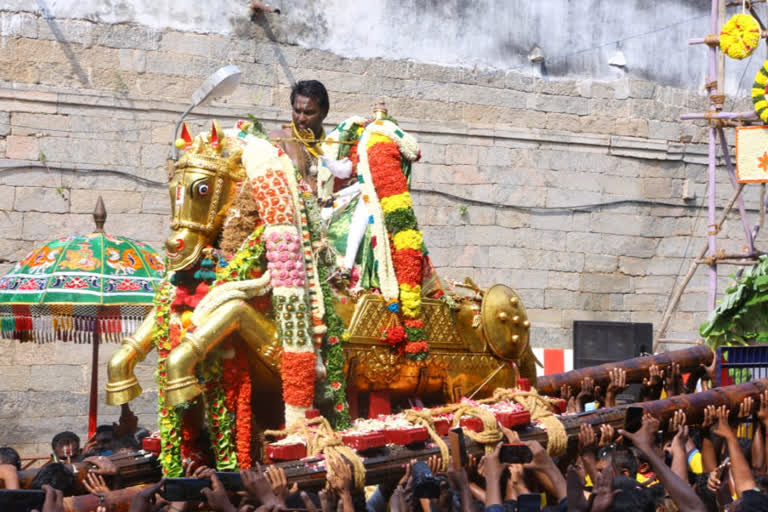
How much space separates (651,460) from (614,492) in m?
0.68

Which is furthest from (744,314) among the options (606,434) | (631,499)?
(631,499)

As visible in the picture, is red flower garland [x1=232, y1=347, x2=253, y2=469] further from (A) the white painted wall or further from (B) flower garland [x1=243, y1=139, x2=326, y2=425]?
(A) the white painted wall

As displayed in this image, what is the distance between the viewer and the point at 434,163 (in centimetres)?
1317

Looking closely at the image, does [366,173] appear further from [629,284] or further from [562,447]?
[629,284]

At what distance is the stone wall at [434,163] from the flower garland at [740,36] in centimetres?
244

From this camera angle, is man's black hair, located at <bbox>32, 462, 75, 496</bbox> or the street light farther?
the street light

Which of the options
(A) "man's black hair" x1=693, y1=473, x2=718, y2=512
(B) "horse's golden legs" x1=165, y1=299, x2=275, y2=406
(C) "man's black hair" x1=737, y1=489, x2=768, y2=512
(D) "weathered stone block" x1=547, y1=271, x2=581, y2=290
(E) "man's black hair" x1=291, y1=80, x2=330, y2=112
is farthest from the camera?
(D) "weathered stone block" x1=547, y1=271, x2=581, y2=290

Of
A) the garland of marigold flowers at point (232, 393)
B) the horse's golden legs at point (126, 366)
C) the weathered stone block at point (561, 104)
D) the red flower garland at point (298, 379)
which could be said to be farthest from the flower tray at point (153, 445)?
the weathered stone block at point (561, 104)

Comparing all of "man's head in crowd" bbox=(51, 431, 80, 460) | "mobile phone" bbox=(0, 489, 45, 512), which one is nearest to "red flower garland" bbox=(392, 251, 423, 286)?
"man's head in crowd" bbox=(51, 431, 80, 460)

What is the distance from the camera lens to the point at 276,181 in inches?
257

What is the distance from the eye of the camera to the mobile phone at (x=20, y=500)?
476 cm

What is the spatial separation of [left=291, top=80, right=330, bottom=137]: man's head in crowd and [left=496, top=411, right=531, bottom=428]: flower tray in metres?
2.11

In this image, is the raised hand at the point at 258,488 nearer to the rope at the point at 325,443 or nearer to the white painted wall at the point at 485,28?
the rope at the point at 325,443

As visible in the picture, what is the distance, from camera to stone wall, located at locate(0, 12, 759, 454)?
37.1 feet
